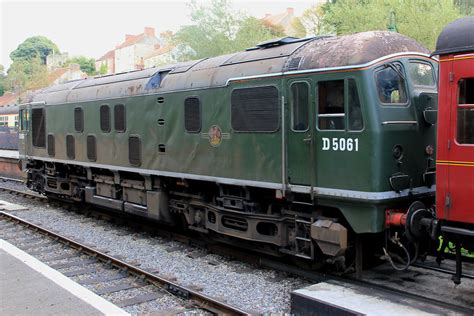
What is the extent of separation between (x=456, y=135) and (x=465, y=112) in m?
0.27

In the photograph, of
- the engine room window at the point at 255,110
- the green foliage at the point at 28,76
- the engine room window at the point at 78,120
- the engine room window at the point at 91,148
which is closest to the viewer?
the engine room window at the point at 255,110

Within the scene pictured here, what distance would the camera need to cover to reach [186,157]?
929 cm

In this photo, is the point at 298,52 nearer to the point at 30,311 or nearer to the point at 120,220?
the point at 30,311

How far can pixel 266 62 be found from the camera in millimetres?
7730

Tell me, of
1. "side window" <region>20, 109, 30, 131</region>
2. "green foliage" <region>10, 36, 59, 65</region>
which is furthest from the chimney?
"side window" <region>20, 109, 30, 131</region>

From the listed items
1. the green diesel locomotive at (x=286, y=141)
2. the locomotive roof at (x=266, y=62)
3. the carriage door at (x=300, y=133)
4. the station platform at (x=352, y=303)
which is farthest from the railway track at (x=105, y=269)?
the locomotive roof at (x=266, y=62)

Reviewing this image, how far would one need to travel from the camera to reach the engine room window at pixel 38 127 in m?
15.1

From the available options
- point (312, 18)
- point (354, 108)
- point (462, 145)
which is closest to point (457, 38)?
Result: point (462, 145)

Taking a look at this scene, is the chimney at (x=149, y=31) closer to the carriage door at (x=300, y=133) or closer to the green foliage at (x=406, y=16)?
the green foliage at (x=406, y=16)

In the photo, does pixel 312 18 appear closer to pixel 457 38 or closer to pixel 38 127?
pixel 38 127

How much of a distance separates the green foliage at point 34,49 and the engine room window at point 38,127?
110121mm

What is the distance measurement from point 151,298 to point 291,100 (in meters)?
3.46

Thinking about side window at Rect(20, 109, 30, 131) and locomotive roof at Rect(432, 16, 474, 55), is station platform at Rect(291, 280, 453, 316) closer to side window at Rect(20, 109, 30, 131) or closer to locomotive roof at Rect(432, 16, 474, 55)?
locomotive roof at Rect(432, 16, 474, 55)

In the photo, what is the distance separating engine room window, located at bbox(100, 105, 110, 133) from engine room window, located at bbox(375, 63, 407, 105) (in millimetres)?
7309
